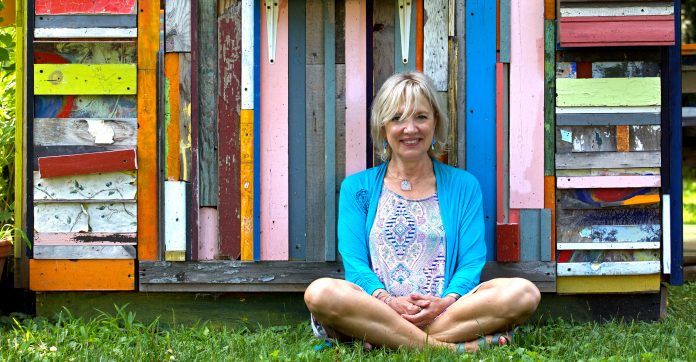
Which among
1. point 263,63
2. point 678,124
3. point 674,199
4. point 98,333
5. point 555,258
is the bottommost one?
point 98,333

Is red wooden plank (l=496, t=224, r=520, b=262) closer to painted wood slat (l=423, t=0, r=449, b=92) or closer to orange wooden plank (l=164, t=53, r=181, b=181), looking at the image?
painted wood slat (l=423, t=0, r=449, b=92)

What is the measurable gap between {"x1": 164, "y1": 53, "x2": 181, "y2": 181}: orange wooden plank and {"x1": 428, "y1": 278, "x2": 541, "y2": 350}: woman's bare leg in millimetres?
1492

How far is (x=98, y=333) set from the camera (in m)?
4.00

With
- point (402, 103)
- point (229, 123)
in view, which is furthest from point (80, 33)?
point (402, 103)

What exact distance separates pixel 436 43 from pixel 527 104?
1.77 ft

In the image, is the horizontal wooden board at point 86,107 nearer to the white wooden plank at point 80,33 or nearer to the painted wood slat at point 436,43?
the white wooden plank at point 80,33

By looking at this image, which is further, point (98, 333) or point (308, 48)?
point (308, 48)

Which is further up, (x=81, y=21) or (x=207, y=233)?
(x=81, y=21)

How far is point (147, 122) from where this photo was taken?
14.0ft

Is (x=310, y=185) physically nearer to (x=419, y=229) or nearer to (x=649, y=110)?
(x=419, y=229)

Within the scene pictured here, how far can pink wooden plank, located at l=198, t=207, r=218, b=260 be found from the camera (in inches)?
170

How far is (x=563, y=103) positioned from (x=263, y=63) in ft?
4.85

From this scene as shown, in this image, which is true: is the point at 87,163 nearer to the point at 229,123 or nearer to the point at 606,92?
the point at 229,123

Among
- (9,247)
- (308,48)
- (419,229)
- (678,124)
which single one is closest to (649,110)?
(678,124)
